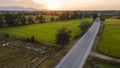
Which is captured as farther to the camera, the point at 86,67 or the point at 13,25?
the point at 13,25

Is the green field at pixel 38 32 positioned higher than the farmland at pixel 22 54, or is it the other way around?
the farmland at pixel 22 54

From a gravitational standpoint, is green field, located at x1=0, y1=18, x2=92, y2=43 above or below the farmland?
below

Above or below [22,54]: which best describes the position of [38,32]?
below

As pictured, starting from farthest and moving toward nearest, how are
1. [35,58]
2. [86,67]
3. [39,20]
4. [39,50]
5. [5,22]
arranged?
[39,20], [5,22], [39,50], [35,58], [86,67]

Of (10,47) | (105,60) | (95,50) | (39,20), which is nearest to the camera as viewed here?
(105,60)

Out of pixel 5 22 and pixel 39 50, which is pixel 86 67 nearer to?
pixel 39 50

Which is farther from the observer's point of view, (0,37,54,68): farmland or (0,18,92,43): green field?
(0,18,92,43): green field

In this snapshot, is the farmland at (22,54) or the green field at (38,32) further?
the green field at (38,32)

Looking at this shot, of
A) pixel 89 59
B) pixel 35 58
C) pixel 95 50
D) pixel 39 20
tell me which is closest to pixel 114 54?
pixel 95 50

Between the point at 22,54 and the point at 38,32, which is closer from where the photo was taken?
the point at 22,54

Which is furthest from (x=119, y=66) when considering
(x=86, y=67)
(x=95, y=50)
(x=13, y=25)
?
(x=13, y=25)
